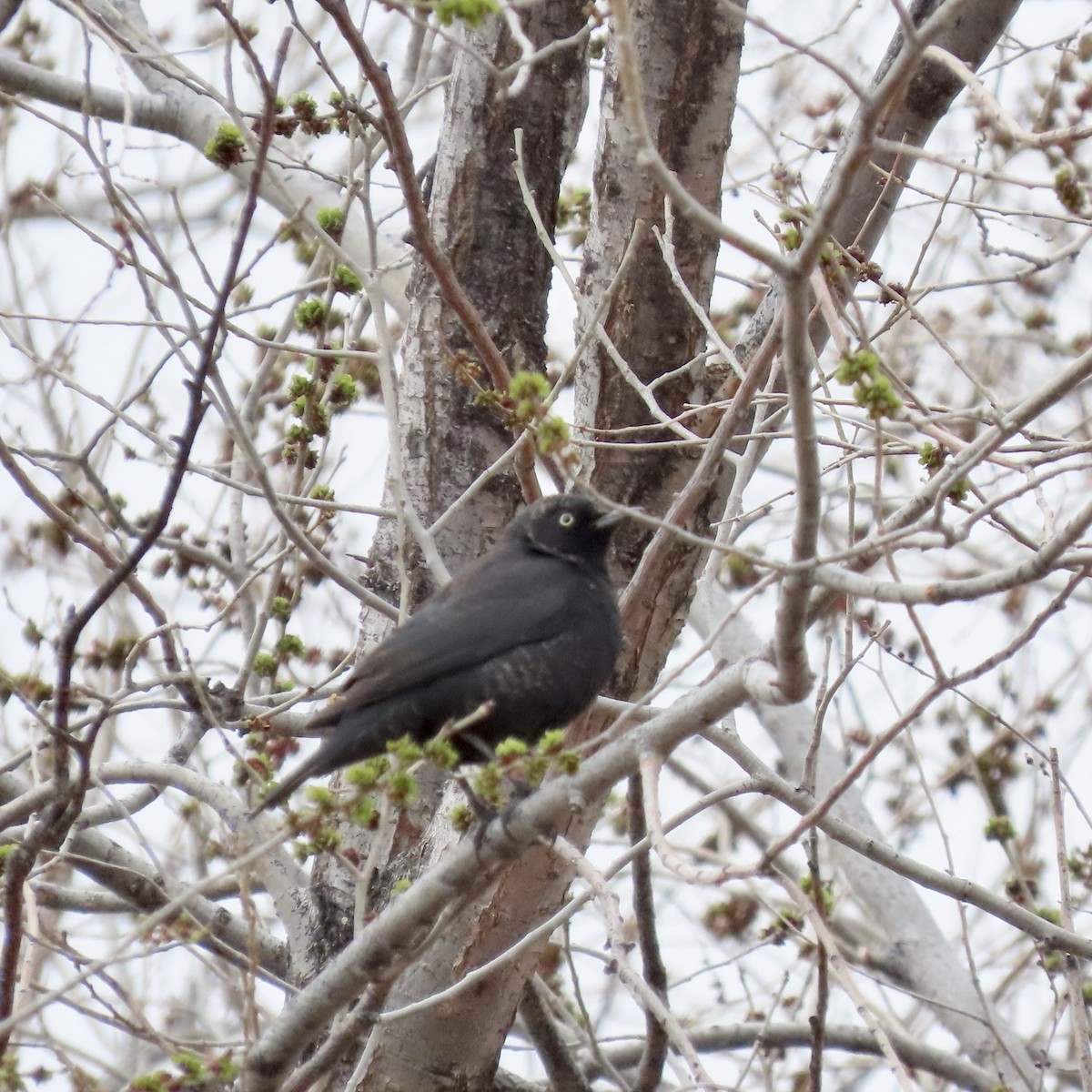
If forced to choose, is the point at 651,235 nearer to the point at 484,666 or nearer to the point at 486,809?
the point at 484,666

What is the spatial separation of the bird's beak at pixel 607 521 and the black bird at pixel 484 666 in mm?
216

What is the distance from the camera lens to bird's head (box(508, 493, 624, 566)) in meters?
5.22

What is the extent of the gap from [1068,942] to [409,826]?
2.19 m

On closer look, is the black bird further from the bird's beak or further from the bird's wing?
the bird's beak

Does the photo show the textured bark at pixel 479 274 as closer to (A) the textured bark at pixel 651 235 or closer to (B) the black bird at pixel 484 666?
(A) the textured bark at pixel 651 235

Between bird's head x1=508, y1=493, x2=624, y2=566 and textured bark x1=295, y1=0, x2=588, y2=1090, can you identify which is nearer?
bird's head x1=508, y1=493, x2=624, y2=566

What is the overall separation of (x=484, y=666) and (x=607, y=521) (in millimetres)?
703

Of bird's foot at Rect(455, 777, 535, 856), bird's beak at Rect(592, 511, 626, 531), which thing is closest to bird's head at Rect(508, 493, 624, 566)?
bird's beak at Rect(592, 511, 626, 531)

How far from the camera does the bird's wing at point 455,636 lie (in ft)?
15.6

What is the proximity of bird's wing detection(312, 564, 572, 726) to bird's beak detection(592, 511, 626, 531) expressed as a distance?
0.98ft

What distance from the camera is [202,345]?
11.9 ft

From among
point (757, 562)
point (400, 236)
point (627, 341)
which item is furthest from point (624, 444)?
point (400, 236)

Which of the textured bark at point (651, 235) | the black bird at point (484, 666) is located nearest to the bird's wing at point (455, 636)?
the black bird at point (484, 666)

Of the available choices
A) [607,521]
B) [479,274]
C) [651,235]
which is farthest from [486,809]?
[479,274]
